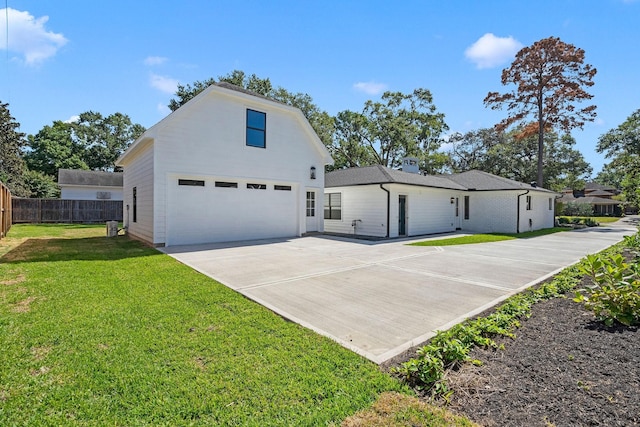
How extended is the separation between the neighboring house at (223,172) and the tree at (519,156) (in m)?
23.8

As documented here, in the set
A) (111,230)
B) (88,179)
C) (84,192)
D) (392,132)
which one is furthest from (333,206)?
(88,179)

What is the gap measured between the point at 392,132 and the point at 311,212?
1802 centimetres

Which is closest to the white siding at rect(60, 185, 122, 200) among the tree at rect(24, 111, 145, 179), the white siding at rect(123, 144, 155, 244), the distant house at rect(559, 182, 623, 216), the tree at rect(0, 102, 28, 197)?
the tree at rect(0, 102, 28, 197)

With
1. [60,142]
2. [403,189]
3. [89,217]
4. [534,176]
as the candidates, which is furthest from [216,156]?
[60,142]

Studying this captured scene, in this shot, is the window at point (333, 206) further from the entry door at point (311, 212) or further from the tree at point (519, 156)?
the tree at point (519, 156)

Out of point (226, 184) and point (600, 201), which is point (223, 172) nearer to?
point (226, 184)

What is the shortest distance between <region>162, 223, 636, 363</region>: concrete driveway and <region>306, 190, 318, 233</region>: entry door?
4115 millimetres

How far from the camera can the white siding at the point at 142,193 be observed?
36.5 feet

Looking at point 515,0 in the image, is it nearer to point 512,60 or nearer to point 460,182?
point 460,182

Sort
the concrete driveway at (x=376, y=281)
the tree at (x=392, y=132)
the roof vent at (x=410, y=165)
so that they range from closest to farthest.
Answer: the concrete driveway at (x=376, y=281), the roof vent at (x=410, y=165), the tree at (x=392, y=132)

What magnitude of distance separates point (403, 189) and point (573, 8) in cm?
854

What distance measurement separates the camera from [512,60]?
82.3 ft

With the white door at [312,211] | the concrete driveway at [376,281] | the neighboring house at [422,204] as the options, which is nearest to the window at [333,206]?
the neighboring house at [422,204]

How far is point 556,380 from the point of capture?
262 cm
